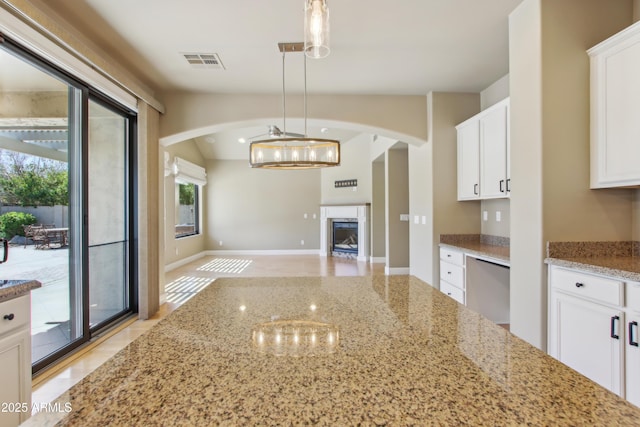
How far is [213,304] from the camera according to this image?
1.31 meters

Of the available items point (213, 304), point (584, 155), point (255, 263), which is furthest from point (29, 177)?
point (255, 263)

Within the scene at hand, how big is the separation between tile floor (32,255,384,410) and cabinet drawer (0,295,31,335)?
941 millimetres

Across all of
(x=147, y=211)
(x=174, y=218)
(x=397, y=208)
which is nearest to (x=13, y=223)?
(x=147, y=211)

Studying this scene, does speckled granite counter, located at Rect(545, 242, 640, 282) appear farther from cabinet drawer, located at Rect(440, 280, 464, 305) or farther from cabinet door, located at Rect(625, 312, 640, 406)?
cabinet drawer, located at Rect(440, 280, 464, 305)

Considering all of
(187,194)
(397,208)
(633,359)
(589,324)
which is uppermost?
(187,194)

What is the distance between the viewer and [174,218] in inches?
289

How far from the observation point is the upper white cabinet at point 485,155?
3.28m

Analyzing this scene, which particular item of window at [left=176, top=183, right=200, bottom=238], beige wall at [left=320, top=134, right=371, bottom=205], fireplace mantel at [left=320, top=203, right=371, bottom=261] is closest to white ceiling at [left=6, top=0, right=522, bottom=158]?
beige wall at [left=320, top=134, right=371, bottom=205]

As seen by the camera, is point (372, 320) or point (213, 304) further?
point (213, 304)

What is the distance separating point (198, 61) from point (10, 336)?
9.15 feet

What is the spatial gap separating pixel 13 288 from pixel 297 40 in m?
2.66

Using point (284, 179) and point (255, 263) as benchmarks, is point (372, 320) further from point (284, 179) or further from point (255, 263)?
point (284, 179)

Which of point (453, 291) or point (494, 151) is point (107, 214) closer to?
point (453, 291)

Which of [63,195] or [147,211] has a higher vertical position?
[63,195]
